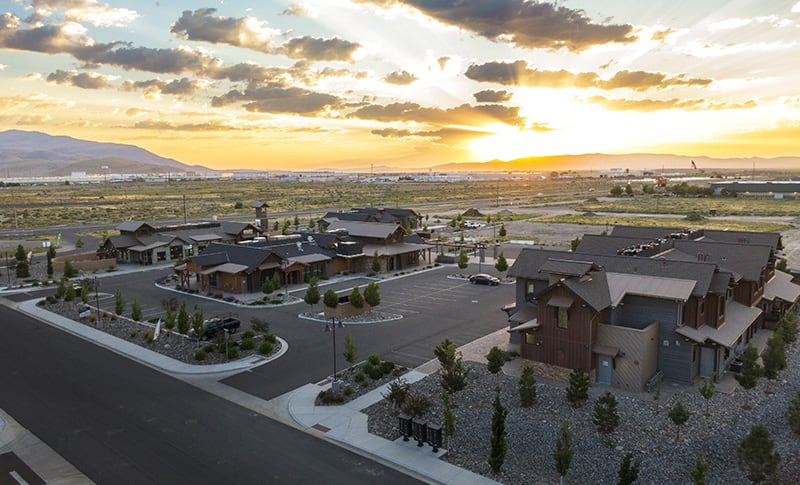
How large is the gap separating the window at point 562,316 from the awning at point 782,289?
19.9 metres

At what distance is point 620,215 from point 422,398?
441ft

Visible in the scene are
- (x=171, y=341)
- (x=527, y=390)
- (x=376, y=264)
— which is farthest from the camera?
(x=376, y=264)

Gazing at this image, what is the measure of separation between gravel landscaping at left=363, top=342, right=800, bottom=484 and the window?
3834mm

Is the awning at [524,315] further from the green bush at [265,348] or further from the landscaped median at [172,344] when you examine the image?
the green bush at [265,348]

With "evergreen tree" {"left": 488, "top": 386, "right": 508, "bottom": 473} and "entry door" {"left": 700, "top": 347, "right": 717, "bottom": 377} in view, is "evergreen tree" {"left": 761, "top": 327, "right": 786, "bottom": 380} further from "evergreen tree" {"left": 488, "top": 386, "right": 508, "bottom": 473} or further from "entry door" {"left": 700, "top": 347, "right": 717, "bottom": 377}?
"evergreen tree" {"left": 488, "top": 386, "right": 508, "bottom": 473}

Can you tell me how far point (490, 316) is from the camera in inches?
1996

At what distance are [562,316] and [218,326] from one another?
2805 cm

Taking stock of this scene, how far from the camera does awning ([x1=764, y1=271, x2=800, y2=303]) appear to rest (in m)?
42.7

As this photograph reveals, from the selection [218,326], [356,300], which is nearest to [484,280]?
[356,300]

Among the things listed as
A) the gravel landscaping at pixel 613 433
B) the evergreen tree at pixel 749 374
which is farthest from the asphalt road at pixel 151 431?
the evergreen tree at pixel 749 374

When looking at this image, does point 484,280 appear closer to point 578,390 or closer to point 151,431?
point 578,390

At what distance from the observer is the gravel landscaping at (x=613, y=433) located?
952 inches

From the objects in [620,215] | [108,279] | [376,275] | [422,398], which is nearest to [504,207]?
[620,215]

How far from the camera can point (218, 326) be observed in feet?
148
